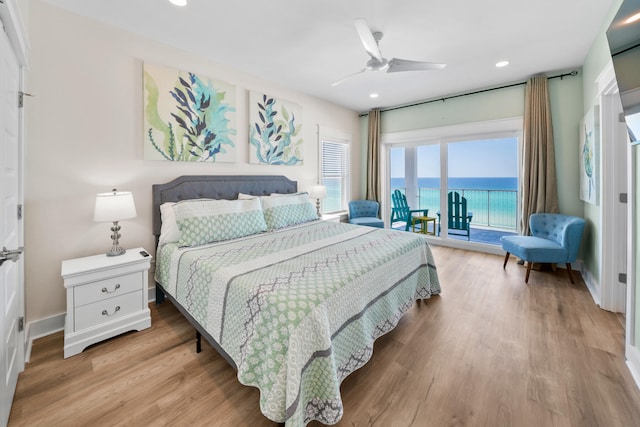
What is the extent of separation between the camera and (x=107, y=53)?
2436 millimetres

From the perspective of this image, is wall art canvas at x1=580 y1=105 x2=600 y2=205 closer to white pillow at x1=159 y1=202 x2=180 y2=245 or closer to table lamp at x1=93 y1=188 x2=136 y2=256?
white pillow at x1=159 y1=202 x2=180 y2=245

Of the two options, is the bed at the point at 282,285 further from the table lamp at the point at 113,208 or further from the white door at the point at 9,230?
the white door at the point at 9,230

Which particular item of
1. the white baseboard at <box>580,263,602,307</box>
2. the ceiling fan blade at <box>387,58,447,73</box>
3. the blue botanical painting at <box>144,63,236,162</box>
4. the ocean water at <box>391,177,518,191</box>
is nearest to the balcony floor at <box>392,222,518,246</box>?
the ocean water at <box>391,177,518,191</box>

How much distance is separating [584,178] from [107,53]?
5432mm

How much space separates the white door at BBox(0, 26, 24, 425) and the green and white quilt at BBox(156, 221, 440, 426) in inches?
35.5

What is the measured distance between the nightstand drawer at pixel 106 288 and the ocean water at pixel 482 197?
483 cm

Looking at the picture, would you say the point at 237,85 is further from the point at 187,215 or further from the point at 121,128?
the point at 187,215

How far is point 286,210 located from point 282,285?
1.86 meters

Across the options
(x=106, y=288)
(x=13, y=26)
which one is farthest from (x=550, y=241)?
(x=13, y=26)

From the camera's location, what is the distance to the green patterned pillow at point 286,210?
3.15 metres

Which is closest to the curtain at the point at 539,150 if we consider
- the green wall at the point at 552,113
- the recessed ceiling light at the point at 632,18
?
the green wall at the point at 552,113

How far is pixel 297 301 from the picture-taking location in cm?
133

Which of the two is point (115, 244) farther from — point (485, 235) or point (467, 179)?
point (485, 235)

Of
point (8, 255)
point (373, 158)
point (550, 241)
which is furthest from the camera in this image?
point (373, 158)
